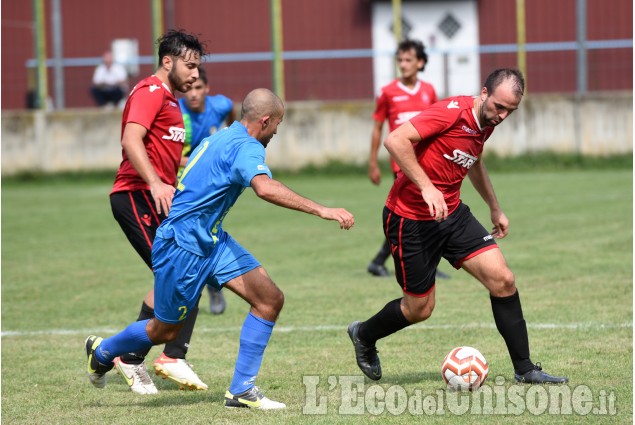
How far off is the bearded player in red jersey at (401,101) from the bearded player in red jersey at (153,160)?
434 centimetres

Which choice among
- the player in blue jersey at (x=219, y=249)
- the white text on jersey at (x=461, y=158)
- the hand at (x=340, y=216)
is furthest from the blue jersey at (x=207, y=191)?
the white text on jersey at (x=461, y=158)

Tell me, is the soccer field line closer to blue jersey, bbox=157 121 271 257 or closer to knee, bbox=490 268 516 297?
knee, bbox=490 268 516 297

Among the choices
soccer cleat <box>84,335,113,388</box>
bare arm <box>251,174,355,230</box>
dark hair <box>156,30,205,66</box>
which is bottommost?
soccer cleat <box>84,335,113,388</box>

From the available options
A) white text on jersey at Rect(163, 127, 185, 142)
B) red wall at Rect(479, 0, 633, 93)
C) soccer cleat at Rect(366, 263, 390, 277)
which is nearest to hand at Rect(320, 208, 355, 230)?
white text on jersey at Rect(163, 127, 185, 142)

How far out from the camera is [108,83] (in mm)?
25562

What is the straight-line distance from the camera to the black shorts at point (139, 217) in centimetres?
678

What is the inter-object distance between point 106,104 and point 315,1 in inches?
276

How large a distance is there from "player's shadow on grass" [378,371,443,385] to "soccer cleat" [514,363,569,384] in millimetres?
483

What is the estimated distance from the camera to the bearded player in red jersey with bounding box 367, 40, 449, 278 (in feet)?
35.7

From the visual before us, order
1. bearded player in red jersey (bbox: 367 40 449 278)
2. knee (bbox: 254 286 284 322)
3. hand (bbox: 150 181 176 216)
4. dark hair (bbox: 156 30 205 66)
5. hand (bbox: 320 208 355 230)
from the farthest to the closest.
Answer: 1. bearded player in red jersey (bbox: 367 40 449 278)
2. dark hair (bbox: 156 30 205 66)
3. hand (bbox: 150 181 176 216)
4. knee (bbox: 254 286 284 322)
5. hand (bbox: 320 208 355 230)

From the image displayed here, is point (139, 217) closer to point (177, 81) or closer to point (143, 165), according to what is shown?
point (143, 165)

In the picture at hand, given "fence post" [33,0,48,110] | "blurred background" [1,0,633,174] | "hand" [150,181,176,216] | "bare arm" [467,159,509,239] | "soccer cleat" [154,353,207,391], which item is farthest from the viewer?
"fence post" [33,0,48,110]

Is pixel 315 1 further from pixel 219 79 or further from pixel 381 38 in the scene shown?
pixel 219 79

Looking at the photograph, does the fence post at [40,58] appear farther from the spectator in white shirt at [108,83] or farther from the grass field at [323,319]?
the grass field at [323,319]
